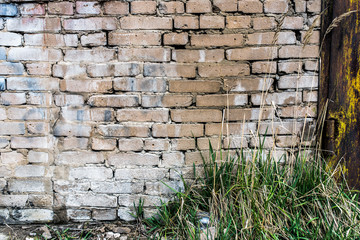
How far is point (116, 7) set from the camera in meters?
1.76

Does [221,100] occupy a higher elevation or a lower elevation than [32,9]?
lower

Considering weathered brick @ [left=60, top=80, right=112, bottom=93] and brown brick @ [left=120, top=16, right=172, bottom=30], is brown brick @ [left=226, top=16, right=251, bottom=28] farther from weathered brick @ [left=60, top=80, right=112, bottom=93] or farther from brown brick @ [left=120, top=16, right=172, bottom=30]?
weathered brick @ [left=60, top=80, right=112, bottom=93]

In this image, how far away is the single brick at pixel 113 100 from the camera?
1.79m

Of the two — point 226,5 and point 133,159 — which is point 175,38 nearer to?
point 226,5

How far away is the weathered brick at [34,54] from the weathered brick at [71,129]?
1.47ft

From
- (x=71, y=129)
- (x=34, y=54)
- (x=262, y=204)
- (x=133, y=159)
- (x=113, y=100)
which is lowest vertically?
(x=262, y=204)

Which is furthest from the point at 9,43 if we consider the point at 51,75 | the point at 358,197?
the point at 358,197

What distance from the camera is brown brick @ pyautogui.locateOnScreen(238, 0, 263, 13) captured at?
5.82 feet

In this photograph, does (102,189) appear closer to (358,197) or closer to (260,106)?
(260,106)

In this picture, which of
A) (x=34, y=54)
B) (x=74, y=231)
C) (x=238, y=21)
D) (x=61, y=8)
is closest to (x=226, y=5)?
(x=238, y=21)

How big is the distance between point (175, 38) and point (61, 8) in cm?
77

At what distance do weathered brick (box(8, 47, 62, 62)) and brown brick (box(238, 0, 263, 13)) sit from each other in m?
1.24

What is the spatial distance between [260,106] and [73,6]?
4.57 feet

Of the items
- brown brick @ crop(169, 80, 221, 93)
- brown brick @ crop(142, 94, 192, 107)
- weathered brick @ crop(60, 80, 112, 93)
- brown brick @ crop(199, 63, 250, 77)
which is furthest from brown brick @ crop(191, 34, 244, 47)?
weathered brick @ crop(60, 80, 112, 93)
